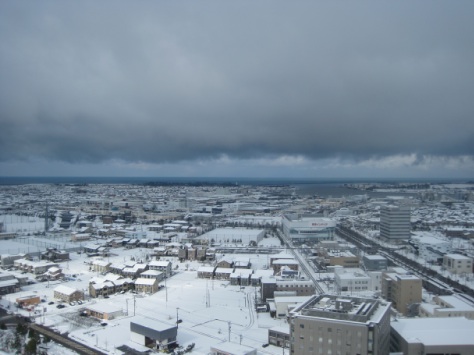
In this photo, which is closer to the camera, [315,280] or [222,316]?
[222,316]

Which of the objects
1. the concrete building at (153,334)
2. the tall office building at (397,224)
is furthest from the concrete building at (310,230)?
the concrete building at (153,334)

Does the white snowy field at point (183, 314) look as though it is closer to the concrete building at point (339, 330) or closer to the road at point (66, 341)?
the road at point (66, 341)

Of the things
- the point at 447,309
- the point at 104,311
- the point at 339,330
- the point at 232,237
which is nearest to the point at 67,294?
the point at 104,311

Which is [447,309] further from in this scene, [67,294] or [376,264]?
[67,294]

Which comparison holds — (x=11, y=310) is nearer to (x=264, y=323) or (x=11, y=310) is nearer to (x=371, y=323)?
(x=264, y=323)

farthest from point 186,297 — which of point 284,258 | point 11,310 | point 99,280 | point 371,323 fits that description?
point 371,323

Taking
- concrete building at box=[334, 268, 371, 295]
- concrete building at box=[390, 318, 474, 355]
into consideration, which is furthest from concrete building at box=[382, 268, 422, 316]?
concrete building at box=[390, 318, 474, 355]
